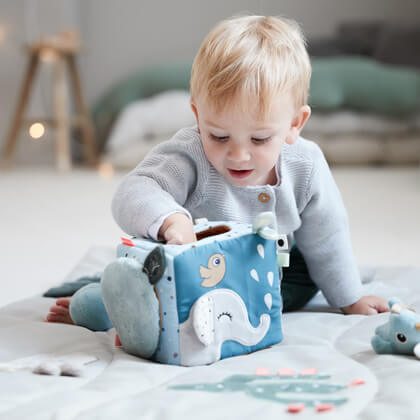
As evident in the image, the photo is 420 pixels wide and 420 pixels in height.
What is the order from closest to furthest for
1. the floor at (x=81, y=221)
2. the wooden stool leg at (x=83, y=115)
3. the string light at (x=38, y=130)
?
the floor at (x=81, y=221) < the string light at (x=38, y=130) < the wooden stool leg at (x=83, y=115)

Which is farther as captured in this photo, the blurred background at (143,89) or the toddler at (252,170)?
the blurred background at (143,89)

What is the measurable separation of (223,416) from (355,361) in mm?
236

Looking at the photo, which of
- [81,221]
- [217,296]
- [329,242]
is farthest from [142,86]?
[217,296]

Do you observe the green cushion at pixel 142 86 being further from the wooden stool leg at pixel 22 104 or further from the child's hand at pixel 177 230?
the child's hand at pixel 177 230

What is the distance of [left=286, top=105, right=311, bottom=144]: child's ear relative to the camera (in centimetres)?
92

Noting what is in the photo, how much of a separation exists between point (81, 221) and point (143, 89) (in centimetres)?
190

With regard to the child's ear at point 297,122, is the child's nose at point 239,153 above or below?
below

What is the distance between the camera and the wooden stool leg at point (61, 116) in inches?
141

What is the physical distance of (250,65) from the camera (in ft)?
2.72

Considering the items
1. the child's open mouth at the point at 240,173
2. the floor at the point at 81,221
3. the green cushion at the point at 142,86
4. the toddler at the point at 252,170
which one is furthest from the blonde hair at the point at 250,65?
the green cushion at the point at 142,86

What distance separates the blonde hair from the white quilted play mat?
323 millimetres

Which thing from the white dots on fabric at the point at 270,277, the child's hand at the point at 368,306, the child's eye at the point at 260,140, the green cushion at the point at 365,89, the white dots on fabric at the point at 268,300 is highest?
the green cushion at the point at 365,89

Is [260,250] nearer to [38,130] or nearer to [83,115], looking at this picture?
[38,130]

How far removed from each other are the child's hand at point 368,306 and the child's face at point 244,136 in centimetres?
28
